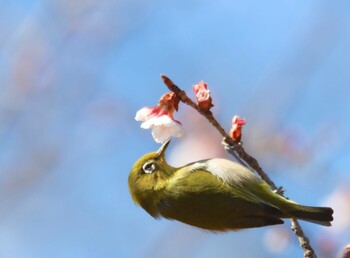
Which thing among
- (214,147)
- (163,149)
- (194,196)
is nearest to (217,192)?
(194,196)

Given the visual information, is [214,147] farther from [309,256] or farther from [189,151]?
[309,256]

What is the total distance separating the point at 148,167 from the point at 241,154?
756 millimetres

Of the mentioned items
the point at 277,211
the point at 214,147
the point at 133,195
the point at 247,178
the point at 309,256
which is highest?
the point at 214,147

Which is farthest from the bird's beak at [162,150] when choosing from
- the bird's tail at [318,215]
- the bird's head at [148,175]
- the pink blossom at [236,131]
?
the bird's tail at [318,215]

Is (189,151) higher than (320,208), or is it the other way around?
(189,151)

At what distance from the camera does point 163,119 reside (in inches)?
182

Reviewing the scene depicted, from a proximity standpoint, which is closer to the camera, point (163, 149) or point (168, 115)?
point (168, 115)

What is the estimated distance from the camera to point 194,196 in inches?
188

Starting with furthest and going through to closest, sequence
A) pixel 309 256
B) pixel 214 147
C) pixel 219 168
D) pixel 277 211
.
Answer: pixel 214 147 < pixel 219 168 < pixel 277 211 < pixel 309 256

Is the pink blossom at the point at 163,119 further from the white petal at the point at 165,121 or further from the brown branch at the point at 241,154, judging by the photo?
the brown branch at the point at 241,154

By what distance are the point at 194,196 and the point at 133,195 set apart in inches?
18.9

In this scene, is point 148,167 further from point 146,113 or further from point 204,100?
point 204,100

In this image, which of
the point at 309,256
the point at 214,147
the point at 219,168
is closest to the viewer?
the point at 309,256

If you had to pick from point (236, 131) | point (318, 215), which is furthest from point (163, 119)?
point (318, 215)
